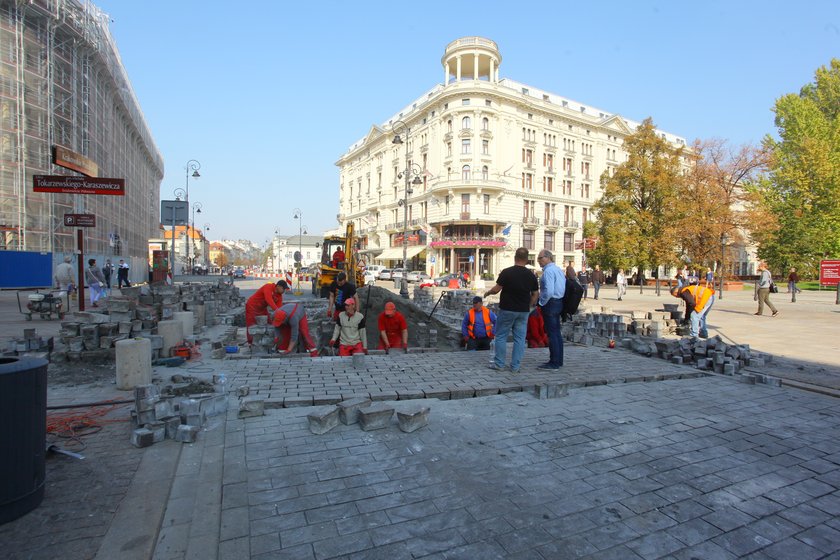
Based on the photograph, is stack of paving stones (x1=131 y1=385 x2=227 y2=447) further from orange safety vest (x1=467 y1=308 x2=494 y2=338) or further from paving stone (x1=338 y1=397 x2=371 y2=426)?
orange safety vest (x1=467 y1=308 x2=494 y2=338)

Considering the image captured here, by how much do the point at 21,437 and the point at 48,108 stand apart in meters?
26.2

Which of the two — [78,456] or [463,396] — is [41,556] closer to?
[78,456]

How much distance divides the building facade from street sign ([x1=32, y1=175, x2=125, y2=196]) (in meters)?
35.2

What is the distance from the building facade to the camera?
4928 centimetres

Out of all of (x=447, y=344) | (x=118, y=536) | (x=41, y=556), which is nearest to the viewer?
(x=41, y=556)

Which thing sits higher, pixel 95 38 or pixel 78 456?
pixel 95 38

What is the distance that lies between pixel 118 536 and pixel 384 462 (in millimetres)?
1779

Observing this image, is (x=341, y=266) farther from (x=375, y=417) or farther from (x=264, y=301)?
(x=375, y=417)

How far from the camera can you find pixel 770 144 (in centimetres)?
4075

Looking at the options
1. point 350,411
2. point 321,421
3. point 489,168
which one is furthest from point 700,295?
point 489,168

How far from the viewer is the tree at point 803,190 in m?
34.9

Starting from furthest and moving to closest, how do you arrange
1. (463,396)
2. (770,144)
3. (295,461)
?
(770,144) → (463,396) → (295,461)

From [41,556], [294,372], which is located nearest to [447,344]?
[294,372]

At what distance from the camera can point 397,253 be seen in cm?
5884
